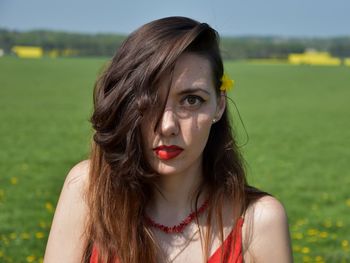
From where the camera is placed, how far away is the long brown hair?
7.46ft

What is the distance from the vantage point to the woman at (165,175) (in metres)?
2.28

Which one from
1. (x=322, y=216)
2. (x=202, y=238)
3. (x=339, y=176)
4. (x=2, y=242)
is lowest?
(x=339, y=176)

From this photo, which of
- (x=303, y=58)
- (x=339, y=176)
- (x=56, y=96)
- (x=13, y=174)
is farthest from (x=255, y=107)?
(x=303, y=58)

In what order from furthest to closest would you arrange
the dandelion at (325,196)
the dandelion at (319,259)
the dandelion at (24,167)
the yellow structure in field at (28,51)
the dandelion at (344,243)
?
the yellow structure in field at (28,51) < the dandelion at (24,167) < the dandelion at (325,196) < the dandelion at (344,243) < the dandelion at (319,259)

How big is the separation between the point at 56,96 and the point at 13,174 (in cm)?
1980

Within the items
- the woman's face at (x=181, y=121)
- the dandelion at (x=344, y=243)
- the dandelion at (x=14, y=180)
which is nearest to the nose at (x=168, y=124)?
the woman's face at (x=181, y=121)

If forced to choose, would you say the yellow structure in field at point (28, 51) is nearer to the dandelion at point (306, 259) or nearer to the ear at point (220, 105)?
the dandelion at point (306, 259)

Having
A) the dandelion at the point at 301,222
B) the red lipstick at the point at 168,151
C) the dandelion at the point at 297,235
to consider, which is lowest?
the dandelion at the point at 301,222

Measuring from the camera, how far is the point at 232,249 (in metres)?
2.36

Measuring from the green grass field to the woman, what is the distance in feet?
1.48

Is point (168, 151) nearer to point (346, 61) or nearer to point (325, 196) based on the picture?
point (325, 196)

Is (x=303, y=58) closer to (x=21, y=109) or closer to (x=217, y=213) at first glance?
(x=21, y=109)

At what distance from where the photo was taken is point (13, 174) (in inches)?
480

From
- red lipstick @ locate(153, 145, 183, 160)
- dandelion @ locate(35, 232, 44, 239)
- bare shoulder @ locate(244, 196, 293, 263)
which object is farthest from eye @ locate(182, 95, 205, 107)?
dandelion @ locate(35, 232, 44, 239)
